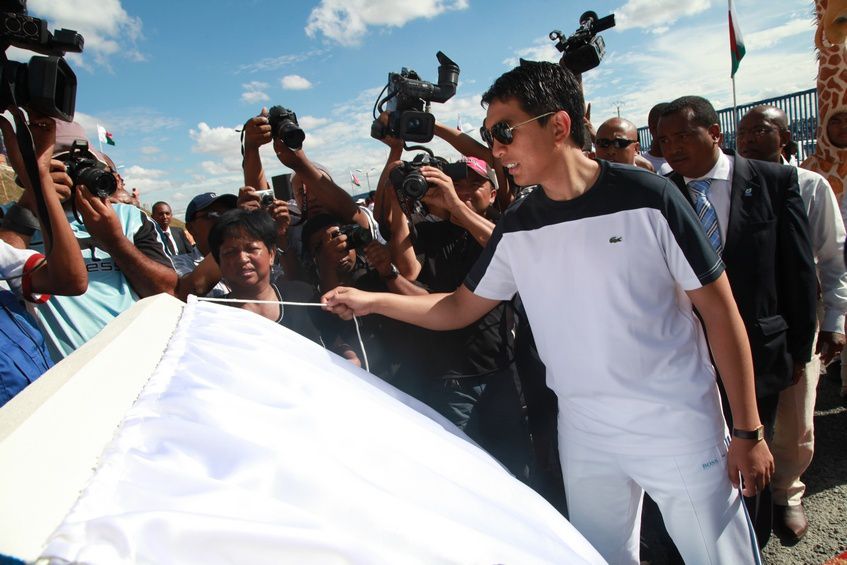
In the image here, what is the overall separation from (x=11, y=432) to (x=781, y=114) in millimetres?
4951

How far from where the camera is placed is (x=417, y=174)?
239 centimetres

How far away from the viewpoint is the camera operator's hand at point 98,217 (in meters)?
2.28

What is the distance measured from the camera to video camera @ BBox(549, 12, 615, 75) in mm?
3092

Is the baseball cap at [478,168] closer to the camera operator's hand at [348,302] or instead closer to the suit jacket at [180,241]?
the camera operator's hand at [348,302]

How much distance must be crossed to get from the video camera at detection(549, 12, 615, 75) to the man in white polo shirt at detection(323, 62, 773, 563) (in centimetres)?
153

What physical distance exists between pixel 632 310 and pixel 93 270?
239 centimetres

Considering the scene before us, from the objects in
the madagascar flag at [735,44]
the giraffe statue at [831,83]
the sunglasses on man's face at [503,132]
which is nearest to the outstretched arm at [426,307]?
the sunglasses on man's face at [503,132]

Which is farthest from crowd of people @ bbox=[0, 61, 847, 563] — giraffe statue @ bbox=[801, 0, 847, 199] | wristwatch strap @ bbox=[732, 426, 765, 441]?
giraffe statue @ bbox=[801, 0, 847, 199]

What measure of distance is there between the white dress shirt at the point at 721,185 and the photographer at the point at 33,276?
2.60 m

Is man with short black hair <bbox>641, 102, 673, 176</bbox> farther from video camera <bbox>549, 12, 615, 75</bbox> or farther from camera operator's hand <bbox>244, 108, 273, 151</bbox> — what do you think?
camera operator's hand <bbox>244, 108, 273, 151</bbox>

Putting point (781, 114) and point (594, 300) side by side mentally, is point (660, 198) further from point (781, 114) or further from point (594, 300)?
point (781, 114)

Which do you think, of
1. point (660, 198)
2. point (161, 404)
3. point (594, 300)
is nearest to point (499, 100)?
point (660, 198)

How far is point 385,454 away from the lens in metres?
1.00

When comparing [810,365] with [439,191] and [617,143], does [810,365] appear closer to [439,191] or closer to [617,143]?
[617,143]
